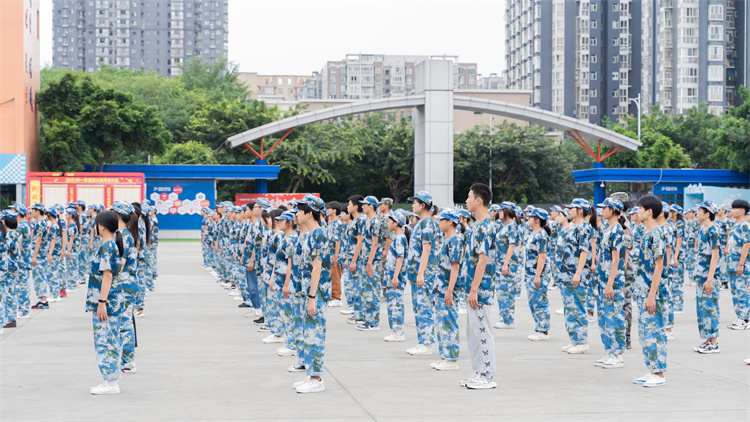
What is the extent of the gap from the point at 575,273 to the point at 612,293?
3.02 feet

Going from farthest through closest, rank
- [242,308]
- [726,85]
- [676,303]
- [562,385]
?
1. [726,85]
2. [242,308]
3. [676,303]
4. [562,385]

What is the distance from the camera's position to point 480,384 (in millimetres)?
7848

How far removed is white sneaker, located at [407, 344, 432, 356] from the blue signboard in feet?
96.4

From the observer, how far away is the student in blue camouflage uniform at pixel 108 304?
24.8ft

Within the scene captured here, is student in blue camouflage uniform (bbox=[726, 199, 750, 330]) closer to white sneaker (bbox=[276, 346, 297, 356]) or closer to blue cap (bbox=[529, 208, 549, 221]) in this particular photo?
blue cap (bbox=[529, 208, 549, 221])

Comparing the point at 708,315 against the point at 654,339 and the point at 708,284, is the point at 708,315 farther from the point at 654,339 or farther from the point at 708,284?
the point at 654,339

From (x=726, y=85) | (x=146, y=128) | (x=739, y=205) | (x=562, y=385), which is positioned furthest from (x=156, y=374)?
(x=726, y=85)

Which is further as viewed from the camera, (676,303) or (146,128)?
(146,128)

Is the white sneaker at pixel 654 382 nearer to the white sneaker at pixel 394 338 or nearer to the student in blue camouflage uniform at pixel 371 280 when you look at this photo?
the white sneaker at pixel 394 338

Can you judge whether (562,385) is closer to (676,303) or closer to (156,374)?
(156,374)

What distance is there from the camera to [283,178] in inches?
1794

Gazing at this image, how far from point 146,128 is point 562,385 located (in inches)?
1288

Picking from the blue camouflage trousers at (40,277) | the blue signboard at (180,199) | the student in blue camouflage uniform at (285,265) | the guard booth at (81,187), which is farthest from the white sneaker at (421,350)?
the blue signboard at (180,199)

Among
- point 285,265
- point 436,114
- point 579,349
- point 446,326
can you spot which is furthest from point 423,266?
point 436,114
